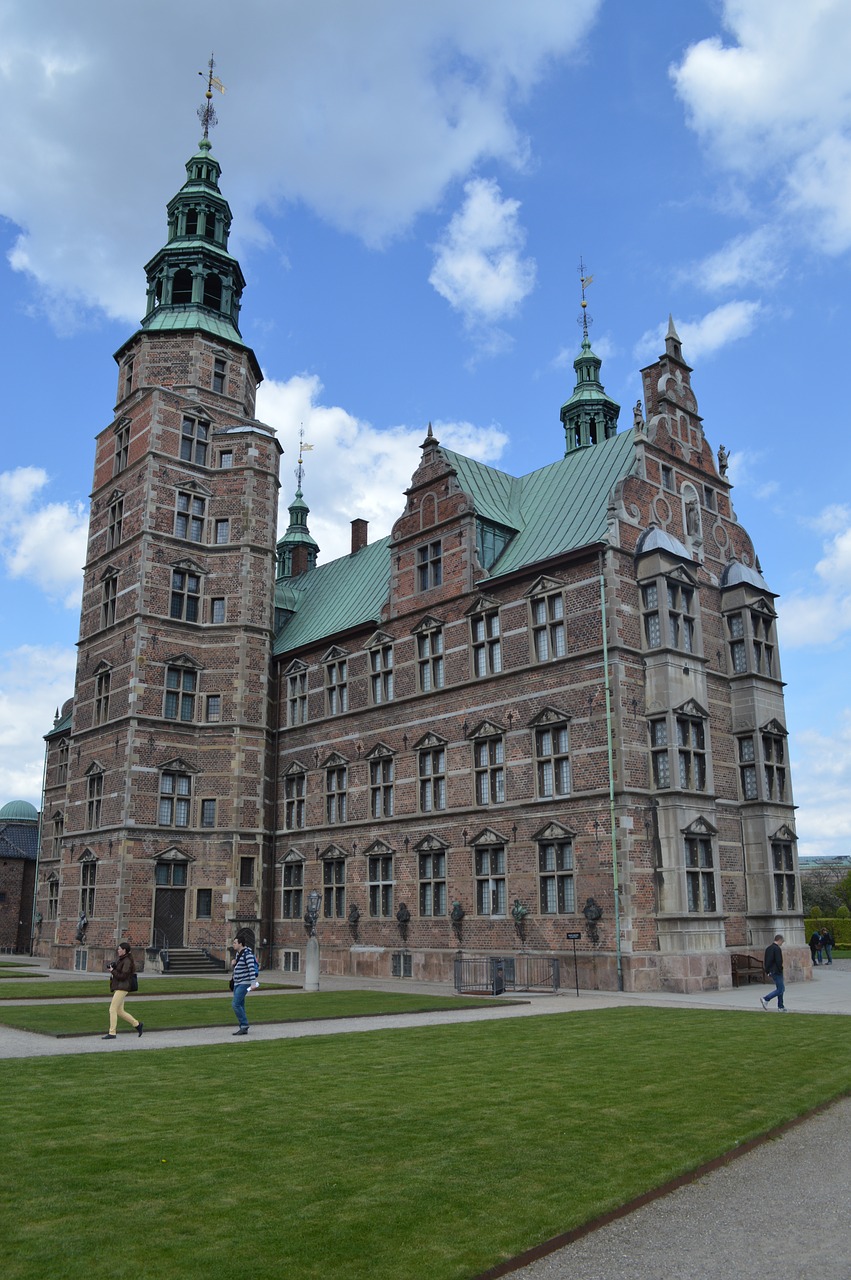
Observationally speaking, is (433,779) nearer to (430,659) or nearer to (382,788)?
(382,788)

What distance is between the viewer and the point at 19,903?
6306 cm

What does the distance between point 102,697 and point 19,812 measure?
3729 cm

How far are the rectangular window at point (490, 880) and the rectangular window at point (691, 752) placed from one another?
6.10 meters

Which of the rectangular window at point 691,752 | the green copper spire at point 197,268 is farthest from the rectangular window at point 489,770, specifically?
the green copper spire at point 197,268

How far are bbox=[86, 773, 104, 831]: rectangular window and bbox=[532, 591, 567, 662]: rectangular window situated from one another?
19.5 m

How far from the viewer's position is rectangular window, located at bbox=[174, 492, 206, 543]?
42.8 meters

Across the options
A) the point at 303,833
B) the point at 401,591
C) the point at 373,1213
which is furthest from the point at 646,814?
the point at 373,1213

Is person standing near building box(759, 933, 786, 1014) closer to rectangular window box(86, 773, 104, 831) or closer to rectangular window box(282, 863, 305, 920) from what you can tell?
rectangular window box(282, 863, 305, 920)

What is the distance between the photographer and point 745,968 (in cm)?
3055

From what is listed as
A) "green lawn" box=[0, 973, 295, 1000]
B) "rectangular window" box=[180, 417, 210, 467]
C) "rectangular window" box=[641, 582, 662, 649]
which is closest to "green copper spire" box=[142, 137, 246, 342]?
"rectangular window" box=[180, 417, 210, 467]

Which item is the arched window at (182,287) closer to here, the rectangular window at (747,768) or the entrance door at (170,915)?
the entrance door at (170,915)

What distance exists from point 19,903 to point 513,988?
44877mm

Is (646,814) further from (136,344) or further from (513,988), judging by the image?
(136,344)

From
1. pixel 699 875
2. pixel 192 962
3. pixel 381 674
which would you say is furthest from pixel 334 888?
pixel 699 875
